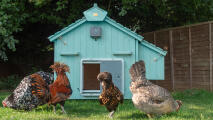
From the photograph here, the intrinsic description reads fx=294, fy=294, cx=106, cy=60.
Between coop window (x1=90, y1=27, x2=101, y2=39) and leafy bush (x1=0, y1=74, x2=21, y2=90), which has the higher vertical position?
coop window (x1=90, y1=27, x2=101, y2=39)

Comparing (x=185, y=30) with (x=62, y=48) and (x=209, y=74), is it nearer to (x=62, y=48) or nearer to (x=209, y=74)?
(x=209, y=74)

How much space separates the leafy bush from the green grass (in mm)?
6563

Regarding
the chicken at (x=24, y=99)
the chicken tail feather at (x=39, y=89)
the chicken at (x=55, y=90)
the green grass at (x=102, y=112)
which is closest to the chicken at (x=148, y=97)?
the green grass at (x=102, y=112)

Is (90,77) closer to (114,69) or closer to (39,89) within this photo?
(114,69)

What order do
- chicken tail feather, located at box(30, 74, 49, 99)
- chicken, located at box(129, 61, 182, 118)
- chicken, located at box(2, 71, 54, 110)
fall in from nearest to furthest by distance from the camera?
chicken, located at box(129, 61, 182, 118) < chicken tail feather, located at box(30, 74, 49, 99) < chicken, located at box(2, 71, 54, 110)

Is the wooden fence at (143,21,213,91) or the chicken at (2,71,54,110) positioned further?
the wooden fence at (143,21,213,91)

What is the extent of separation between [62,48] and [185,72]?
5.54 meters

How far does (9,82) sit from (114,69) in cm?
762

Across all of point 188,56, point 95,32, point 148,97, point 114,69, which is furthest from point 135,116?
point 188,56

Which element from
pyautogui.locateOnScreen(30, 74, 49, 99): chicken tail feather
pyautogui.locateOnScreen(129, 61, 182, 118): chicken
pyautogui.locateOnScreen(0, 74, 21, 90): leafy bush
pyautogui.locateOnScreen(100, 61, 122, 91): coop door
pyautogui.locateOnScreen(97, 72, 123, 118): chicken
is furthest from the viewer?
pyautogui.locateOnScreen(0, 74, 21, 90): leafy bush

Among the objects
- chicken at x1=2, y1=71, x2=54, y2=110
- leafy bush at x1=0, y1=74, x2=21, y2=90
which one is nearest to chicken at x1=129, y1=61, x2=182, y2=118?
chicken at x1=2, y1=71, x2=54, y2=110

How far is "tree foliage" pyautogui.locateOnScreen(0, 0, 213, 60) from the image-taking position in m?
11.6

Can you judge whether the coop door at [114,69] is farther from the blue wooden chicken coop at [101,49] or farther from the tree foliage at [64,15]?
the tree foliage at [64,15]

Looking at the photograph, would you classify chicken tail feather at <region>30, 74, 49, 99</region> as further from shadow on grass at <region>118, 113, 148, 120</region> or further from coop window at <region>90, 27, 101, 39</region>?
coop window at <region>90, 27, 101, 39</region>
